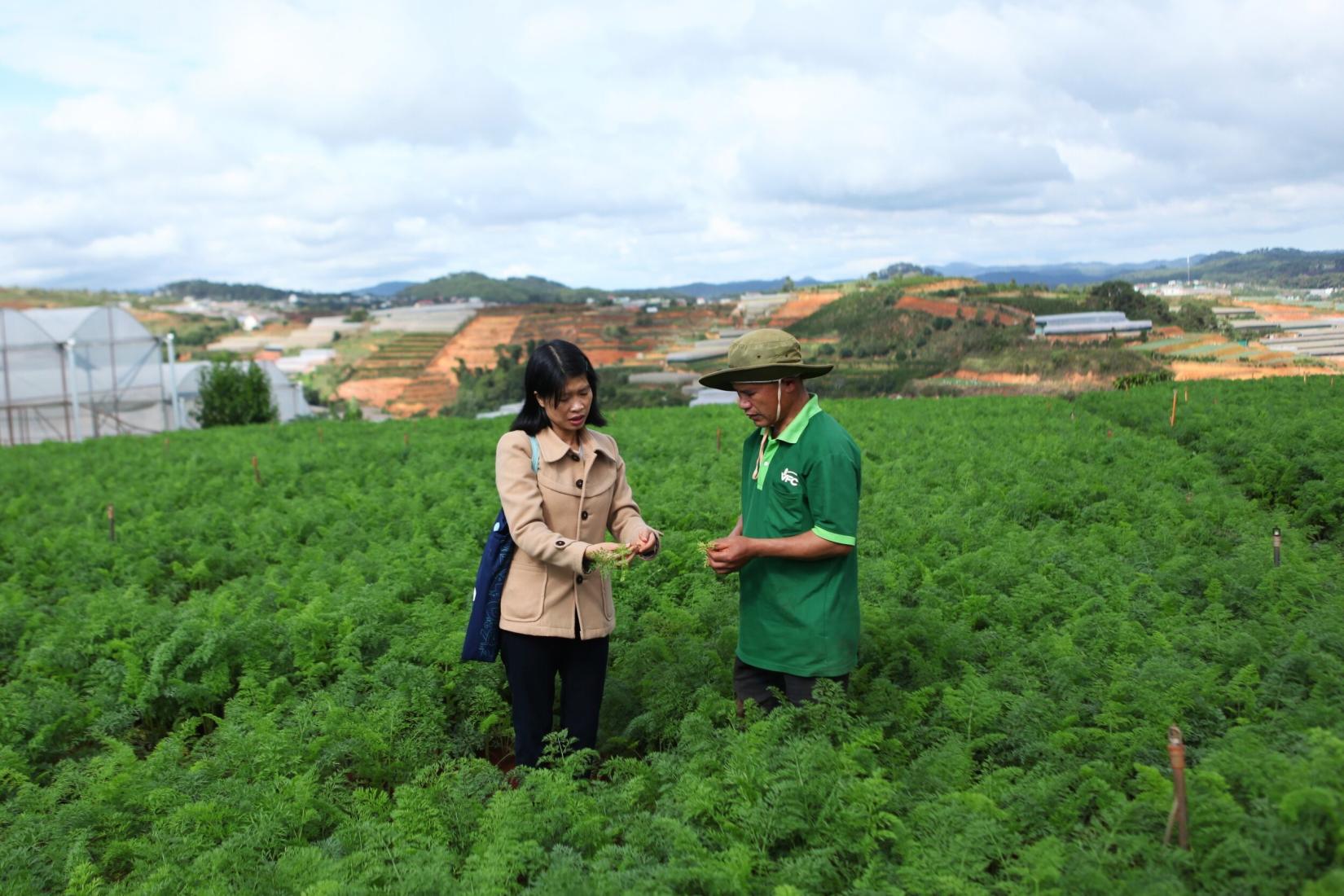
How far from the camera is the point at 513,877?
3.62 m

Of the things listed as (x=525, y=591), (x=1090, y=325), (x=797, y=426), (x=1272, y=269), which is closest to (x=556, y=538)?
(x=525, y=591)

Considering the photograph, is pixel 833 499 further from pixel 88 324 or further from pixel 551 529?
pixel 88 324

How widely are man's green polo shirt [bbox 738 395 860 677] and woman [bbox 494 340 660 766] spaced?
21.4 inches

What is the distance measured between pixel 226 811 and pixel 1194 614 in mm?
5831

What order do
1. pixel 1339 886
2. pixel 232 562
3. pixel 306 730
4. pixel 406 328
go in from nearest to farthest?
pixel 1339 886 < pixel 306 730 < pixel 232 562 < pixel 406 328

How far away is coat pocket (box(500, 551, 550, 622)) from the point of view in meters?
4.32

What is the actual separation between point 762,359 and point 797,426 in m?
0.33

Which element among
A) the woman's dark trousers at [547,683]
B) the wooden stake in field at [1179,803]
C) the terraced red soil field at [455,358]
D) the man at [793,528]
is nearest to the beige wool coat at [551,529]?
the woman's dark trousers at [547,683]

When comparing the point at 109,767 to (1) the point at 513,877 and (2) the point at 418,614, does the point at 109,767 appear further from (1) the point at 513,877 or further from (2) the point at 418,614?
(1) the point at 513,877

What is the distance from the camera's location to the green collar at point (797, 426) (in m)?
4.18

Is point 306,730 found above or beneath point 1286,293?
beneath

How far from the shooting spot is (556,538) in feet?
13.7

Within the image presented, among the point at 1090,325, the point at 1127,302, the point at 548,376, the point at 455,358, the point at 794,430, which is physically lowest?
the point at 455,358

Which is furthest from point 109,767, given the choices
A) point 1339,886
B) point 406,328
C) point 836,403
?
point 406,328
